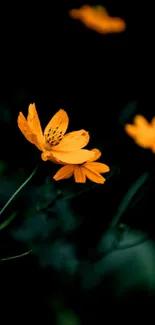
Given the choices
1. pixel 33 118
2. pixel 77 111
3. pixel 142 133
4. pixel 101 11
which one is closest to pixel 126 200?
pixel 142 133

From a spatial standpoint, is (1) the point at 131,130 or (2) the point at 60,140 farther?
(1) the point at 131,130

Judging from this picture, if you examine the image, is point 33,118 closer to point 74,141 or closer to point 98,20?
point 74,141

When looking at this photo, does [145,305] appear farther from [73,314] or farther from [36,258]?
[36,258]

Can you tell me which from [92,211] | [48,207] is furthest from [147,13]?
[48,207]

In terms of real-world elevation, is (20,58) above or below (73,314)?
above

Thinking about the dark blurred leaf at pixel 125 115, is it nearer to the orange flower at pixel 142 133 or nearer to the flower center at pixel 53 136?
the orange flower at pixel 142 133

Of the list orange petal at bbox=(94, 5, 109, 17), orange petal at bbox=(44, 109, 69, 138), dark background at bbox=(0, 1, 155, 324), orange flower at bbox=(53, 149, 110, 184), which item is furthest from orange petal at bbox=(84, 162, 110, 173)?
orange petal at bbox=(94, 5, 109, 17)

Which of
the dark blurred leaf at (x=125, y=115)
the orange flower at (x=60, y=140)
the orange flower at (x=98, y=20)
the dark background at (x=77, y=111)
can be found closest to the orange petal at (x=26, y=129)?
the orange flower at (x=60, y=140)
